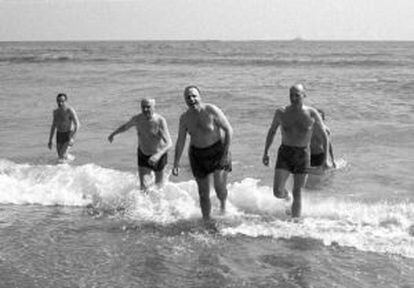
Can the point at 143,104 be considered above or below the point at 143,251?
above

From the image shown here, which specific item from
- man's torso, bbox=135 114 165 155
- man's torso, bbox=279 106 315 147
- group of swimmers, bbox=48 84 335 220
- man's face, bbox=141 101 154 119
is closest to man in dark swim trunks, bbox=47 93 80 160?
man's torso, bbox=135 114 165 155

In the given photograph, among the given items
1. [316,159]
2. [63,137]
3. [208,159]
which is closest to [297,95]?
[208,159]

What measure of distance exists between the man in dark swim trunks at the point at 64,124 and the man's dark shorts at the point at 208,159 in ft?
14.6

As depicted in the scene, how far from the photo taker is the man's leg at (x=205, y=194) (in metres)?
7.00

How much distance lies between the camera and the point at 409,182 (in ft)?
30.9

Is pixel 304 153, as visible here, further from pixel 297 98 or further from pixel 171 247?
pixel 171 247

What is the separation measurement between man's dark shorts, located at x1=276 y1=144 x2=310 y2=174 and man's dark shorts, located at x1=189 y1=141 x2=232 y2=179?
27.0 inches

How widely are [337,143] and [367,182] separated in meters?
3.23

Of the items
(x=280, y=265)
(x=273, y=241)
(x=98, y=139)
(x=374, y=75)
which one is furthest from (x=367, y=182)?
(x=374, y=75)

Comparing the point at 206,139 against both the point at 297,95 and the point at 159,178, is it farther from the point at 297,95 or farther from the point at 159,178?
the point at 159,178

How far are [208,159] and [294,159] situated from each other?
1.04m

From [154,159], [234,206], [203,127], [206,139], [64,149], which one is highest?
[203,127]

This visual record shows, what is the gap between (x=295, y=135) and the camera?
6988mm

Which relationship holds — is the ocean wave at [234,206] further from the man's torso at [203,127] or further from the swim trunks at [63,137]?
the man's torso at [203,127]
